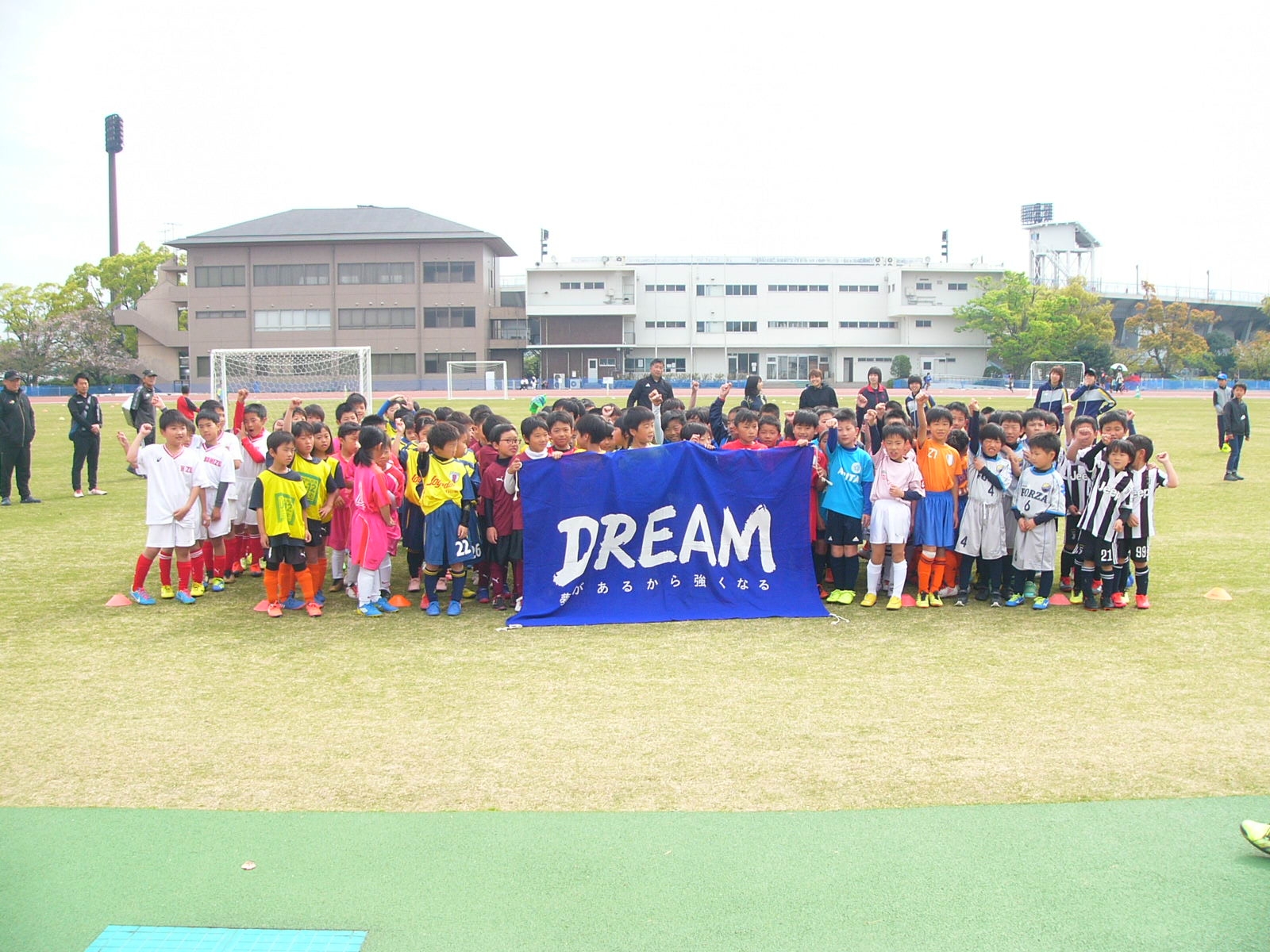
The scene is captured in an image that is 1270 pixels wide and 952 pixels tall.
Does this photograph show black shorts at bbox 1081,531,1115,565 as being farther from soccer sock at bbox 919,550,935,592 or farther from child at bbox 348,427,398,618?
child at bbox 348,427,398,618

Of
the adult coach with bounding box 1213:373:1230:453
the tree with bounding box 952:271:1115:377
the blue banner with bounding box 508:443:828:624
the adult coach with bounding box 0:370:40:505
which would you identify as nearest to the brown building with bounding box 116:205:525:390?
the tree with bounding box 952:271:1115:377

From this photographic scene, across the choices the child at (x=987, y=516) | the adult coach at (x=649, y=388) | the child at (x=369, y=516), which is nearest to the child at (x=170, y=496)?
the child at (x=369, y=516)

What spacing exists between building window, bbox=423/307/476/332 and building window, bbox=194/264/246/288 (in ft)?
39.6

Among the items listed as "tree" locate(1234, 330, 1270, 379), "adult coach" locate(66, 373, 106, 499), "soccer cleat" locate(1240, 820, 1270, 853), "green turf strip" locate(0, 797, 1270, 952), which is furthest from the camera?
"tree" locate(1234, 330, 1270, 379)

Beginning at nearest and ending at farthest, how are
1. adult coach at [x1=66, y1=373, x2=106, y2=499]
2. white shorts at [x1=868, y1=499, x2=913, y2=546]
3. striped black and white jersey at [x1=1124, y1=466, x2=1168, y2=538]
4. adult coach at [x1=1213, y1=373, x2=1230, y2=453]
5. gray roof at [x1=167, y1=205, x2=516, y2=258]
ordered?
1. striped black and white jersey at [x1=1124, y1=466, x2=1168, y2=538]
2. white shorts at [x1=868, y1=499, x2=913, y2=546]
3. adult coach at [x1=66, y1=373, x2=106, y2=499]
4. adult coach at [x1=1213, y1=373, x2=1230, y2=453]
5. gray roof at [x1=167, y1=205, x2=516, y2=258]

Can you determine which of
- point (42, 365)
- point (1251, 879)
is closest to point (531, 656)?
point (1251, 879)

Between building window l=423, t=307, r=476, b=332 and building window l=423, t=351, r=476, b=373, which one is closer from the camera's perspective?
building window l=423, t=307, r=476, b=332

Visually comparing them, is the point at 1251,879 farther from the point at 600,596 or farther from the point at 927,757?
the point at 600,596

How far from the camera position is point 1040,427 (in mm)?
7227

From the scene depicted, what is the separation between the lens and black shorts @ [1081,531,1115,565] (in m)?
6.81

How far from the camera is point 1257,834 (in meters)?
3.31

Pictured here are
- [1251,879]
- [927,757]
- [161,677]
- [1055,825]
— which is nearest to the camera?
[1251,879]

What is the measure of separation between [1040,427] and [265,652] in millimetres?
6033

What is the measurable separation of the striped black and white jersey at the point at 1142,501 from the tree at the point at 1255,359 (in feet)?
224
